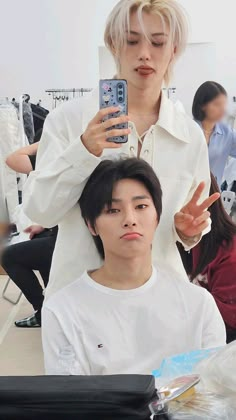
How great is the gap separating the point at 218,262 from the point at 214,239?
0.06 meters

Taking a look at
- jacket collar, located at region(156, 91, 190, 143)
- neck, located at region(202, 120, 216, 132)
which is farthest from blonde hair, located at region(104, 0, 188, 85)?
neck, located at region(202, 120, 216, 132)

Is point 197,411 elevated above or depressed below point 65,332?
above

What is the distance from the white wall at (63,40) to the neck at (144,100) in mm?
2925

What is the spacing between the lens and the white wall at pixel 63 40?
3.81 meters

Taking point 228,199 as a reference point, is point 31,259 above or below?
below

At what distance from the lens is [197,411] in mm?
452

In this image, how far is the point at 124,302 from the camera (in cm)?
91

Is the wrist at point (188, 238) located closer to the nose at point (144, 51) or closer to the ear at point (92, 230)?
the ear at point (92, 230)

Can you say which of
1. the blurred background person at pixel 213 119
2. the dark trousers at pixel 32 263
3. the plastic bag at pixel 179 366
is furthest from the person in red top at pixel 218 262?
the blurred background person at pixel 213 119

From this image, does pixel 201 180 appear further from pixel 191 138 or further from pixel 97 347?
pixel 97 347

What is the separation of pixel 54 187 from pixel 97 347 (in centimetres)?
26

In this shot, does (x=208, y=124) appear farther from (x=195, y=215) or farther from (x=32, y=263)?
(x=195, y=215)

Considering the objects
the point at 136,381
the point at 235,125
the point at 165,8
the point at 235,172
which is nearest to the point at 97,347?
the point at 136,381

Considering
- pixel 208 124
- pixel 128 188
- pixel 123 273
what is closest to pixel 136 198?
pixel 128 188
